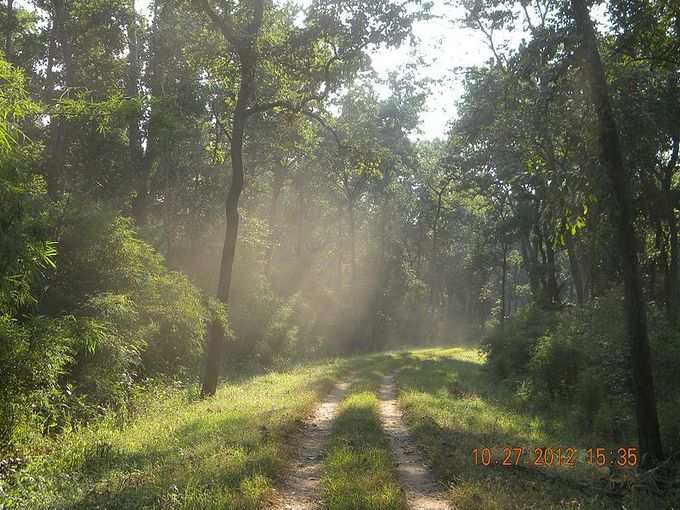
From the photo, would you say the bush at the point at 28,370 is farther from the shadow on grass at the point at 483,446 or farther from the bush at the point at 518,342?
the bush at the point at 518,342

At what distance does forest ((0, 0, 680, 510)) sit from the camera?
8633 mm

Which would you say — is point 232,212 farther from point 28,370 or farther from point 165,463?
point 165,463

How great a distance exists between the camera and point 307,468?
9312 mm

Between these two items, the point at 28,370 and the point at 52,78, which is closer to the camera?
the point at 28,370

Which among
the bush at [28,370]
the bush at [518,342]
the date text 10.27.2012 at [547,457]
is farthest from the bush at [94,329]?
the bush at [518,342]

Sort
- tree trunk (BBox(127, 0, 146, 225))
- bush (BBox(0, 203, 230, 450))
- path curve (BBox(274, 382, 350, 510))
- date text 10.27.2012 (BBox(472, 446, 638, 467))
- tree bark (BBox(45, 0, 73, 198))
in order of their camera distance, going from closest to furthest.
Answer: path curve (BBox(274, 382, 350, 510)) → bush (BBox(0, 203, 230, 450)) → date text 10.27.2012 (BBox(472, 446, 638, 467)) → tree bark (BBox(45, 0, 73, 198)) → tree trunk (BBox(127, 0, 146, 225))

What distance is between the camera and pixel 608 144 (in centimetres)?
1124

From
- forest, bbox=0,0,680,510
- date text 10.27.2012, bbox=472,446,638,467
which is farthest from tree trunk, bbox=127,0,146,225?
date text 10.27.2012, bbox=472,446,638,467

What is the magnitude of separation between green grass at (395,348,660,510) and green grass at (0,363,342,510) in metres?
2.94

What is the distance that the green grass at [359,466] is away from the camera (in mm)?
7074

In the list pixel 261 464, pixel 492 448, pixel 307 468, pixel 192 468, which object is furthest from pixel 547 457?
pixel 192 468

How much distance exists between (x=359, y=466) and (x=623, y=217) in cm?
746

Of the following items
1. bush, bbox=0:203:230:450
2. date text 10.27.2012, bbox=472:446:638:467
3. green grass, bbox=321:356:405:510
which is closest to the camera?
green grass, bbox=321:356:405:510

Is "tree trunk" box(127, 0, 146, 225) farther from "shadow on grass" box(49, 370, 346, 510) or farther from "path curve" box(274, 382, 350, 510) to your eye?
"shadow on grass" box(49, 370, 346, 510)
